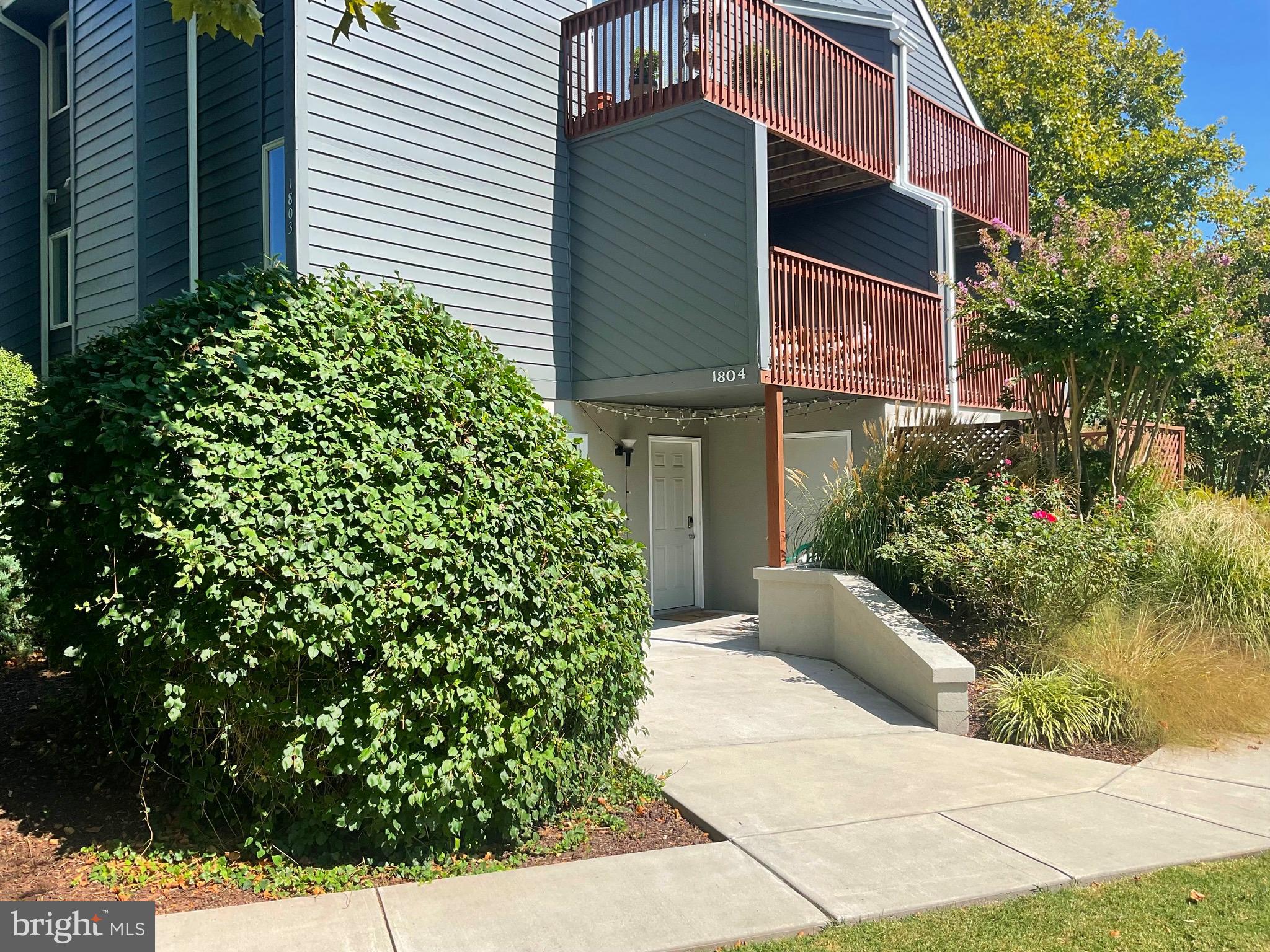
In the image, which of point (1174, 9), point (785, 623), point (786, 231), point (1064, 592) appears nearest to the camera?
point (1064, 592)

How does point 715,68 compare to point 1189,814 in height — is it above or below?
above

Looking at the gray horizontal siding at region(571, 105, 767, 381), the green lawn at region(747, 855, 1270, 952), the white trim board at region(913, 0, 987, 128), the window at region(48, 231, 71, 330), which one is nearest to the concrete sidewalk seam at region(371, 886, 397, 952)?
the green lawn at region(747, 855, 1270, 952)

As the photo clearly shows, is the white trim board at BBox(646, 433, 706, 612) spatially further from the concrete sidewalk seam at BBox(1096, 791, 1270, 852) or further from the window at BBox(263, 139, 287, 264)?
the concrete sidewalk seam at BBox(1096, 791, 1270, 852)

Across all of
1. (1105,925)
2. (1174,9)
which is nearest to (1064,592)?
(1105,925)

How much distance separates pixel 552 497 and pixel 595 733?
1.19m

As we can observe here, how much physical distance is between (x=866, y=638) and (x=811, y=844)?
138 inches

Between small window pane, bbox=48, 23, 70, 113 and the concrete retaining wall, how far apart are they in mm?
10733

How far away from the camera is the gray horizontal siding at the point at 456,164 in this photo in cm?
872

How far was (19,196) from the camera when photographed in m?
12.4

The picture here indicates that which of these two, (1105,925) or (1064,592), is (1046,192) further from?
(1105,925)

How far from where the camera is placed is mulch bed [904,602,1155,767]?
6102 millimetres

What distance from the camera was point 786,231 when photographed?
44.2 ft

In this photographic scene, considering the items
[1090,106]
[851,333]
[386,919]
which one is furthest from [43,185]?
[1090,106]

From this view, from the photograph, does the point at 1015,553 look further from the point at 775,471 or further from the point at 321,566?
the point at 321,566
